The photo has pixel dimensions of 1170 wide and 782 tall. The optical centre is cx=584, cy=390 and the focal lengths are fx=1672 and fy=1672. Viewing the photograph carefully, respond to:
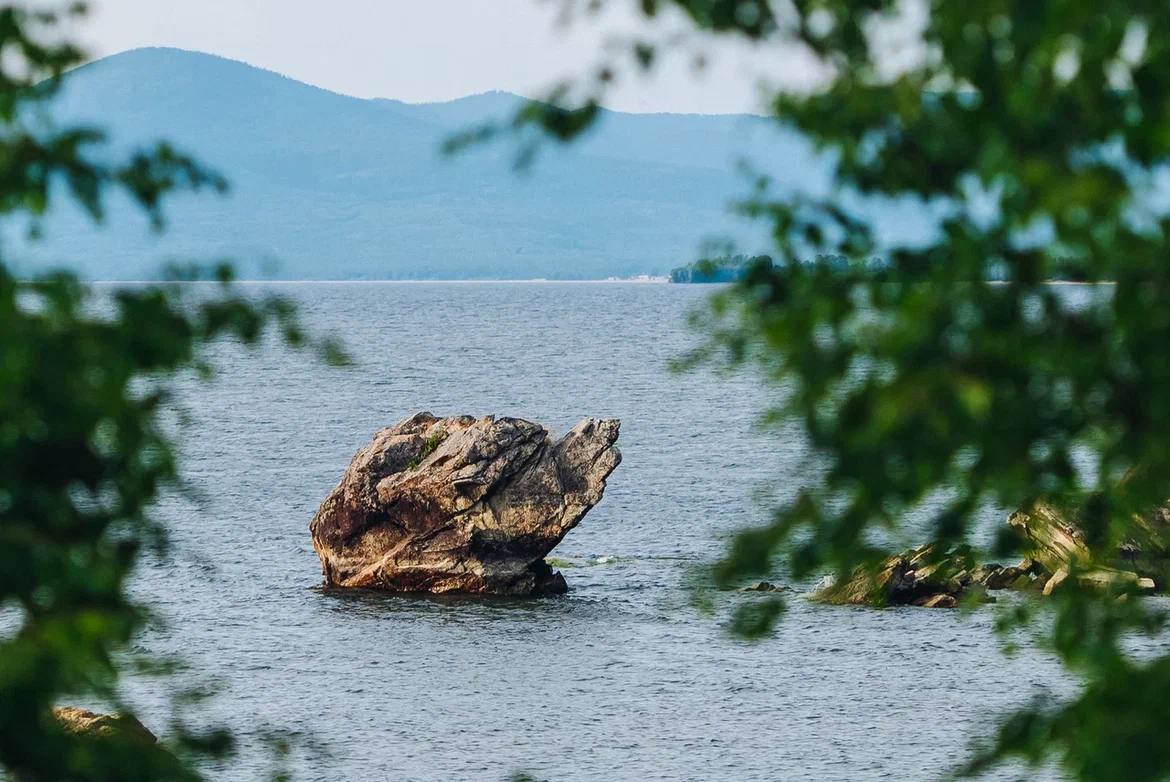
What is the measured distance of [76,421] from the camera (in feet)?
24.1

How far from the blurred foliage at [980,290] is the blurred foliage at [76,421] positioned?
1.98 meters

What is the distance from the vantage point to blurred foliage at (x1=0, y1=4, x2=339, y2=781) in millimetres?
7098

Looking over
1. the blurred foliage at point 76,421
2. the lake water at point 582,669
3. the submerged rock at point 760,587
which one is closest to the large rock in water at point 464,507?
the lake water at point 582,669

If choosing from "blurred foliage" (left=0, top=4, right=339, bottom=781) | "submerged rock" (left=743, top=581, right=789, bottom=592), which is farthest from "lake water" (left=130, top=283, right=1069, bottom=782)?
"blurred foliage" (left=0, top=4, right=339, bottom=781)

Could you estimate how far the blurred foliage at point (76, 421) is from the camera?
7.10 meters

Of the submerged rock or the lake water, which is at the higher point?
the submerged rock

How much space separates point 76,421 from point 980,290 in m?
3.96

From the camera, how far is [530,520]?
177ft

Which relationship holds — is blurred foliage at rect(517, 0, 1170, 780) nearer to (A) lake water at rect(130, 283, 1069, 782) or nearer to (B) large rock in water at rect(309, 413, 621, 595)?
(A) lake water at rect(130, 283, 1069, 782)

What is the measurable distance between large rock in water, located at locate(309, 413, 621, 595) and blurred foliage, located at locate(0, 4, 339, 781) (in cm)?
4487

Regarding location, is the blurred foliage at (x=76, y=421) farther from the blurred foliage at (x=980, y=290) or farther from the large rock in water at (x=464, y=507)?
the large rock in water at (x=464, y=507)

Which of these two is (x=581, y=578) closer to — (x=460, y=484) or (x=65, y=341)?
(x=460, y=484)

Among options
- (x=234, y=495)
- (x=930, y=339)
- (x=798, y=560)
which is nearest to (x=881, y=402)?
(x=930, y=339)

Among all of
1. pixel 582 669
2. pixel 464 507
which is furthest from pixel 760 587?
pixel 464 507
